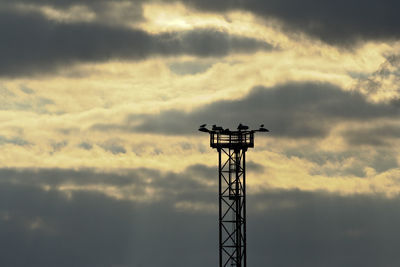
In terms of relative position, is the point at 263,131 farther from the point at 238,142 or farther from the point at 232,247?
the point at 232,247

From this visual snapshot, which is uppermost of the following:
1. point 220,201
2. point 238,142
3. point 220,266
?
point 238,142

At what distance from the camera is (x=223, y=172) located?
4441 inches

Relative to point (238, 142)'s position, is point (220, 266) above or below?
below

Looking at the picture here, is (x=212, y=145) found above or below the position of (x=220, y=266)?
above

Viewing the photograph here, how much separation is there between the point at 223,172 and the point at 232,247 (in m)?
8.96

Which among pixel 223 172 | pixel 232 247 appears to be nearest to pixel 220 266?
pixel 232 247

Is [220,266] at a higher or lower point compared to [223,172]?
lower

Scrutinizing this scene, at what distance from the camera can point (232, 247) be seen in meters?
112

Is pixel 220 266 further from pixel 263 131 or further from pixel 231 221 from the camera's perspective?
pixel 263 131

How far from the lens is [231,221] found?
11250cm

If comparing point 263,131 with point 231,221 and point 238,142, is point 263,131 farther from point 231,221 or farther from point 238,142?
point 231,221

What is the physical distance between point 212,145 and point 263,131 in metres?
6.39

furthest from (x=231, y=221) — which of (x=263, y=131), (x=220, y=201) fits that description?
(x=263, y=131)

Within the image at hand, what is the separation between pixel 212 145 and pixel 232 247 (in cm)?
1235
